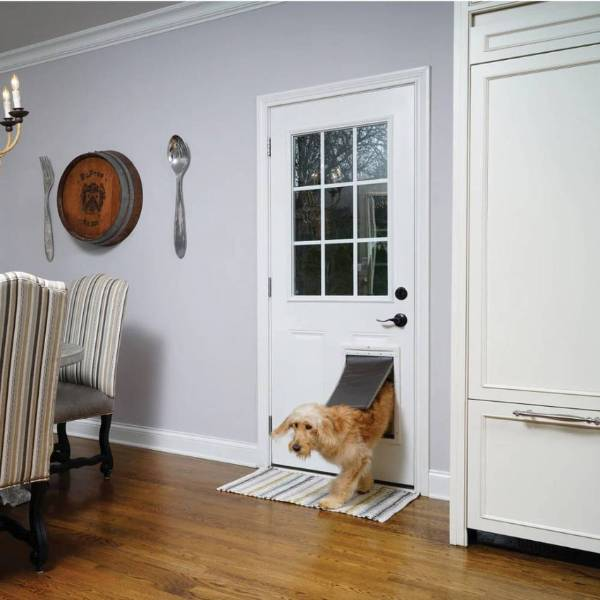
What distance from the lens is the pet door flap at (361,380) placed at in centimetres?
312

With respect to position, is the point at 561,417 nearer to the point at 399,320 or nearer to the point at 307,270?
the point at 399,320

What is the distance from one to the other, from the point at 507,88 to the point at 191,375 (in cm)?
243

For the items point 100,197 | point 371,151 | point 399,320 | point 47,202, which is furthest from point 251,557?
point 47,202

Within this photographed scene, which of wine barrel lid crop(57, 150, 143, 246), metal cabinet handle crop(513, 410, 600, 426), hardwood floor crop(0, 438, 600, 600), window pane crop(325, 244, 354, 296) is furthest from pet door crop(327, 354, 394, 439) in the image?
wine barrel lid crop(57, 150, 143, 246)

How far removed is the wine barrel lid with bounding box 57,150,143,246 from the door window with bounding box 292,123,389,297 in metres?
1.15

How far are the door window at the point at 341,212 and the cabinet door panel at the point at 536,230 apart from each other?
88 centimetres

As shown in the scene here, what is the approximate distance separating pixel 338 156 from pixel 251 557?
6.56ft

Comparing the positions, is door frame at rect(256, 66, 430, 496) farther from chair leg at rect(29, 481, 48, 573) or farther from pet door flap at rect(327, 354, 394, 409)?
chair leg at rect(29, 481, 48, 573)

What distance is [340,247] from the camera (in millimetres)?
3426

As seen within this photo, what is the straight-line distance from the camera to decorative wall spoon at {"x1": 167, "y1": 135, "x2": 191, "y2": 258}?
388 centimetres

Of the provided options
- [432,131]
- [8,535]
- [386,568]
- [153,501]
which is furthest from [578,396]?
[8,535]

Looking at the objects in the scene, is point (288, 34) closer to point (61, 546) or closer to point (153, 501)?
point (153, 501)

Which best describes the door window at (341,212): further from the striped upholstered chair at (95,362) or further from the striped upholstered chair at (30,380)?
the striped upholstered chair at (30,380)

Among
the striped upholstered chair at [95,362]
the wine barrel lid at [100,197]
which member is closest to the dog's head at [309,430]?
the striped upholstered chair at [95,362]
